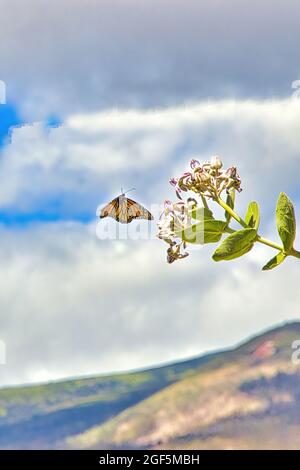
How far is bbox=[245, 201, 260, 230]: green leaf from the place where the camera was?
2.65 ft

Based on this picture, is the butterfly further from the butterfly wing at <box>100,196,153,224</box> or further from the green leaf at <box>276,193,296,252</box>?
the green leaf at <box>276,193,296,252</box>

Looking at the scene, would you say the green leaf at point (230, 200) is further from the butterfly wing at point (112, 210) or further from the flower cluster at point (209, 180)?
the butterfly wing at point (112, 210)

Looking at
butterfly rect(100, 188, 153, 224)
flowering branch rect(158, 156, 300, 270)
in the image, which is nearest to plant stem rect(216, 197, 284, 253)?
flowering branch rect(158, 156, 300, 270)

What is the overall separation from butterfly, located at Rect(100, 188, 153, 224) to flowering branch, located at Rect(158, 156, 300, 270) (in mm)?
164

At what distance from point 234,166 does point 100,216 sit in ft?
0.79

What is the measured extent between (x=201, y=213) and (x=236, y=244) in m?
0.05

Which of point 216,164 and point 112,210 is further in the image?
point 112,210

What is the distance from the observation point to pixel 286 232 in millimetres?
752

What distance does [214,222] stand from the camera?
0.77m
